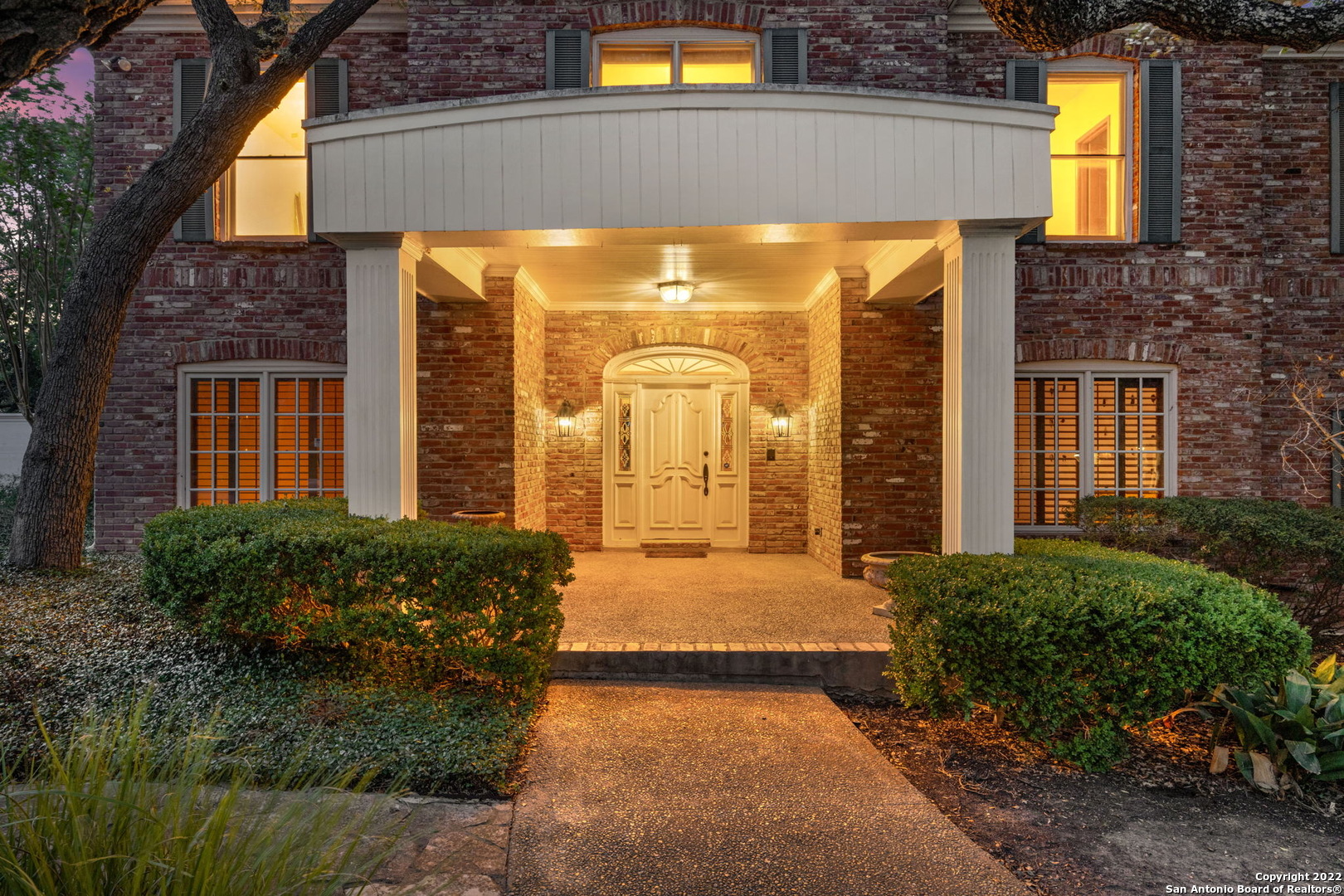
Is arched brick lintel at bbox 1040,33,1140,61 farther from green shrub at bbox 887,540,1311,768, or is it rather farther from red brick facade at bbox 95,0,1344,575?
green shrub at bbox 887,540,1311,768

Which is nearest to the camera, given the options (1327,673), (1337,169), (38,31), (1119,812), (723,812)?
(38,31)

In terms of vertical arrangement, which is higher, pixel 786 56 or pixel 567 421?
pixel 786 56

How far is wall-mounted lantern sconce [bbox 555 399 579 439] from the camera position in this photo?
30.1 ft

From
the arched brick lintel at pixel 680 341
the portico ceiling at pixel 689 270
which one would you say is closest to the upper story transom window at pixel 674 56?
→ the portico ceiling at pixel 689 270

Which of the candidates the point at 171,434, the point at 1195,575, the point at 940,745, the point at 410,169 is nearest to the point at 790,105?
the point at 410,169

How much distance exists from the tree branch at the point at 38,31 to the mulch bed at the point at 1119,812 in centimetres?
408

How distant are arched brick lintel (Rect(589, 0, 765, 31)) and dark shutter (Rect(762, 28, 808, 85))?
249mm

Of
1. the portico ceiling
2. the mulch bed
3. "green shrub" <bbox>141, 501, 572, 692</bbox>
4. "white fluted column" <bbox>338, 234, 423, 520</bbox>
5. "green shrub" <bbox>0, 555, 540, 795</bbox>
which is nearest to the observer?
the mulch bed

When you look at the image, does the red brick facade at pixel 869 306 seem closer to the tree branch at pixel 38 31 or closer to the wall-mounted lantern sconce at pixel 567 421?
the wall-mounted lantern sconce at pixel 567 421

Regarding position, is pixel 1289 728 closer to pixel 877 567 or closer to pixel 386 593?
pixel 877 567

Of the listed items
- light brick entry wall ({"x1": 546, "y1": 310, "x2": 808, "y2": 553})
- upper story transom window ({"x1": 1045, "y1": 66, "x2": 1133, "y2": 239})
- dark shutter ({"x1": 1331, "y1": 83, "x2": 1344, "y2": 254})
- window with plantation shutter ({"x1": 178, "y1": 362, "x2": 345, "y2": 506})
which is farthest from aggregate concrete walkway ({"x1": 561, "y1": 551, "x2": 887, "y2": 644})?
dark shutter ({"x1": 1331, "y1": 83, "x2": 1344, "y2": 254})

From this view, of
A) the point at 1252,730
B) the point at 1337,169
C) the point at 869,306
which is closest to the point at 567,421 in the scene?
the point at 869,306

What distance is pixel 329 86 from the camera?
7410mm

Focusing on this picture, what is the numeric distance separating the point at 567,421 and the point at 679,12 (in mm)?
4595
